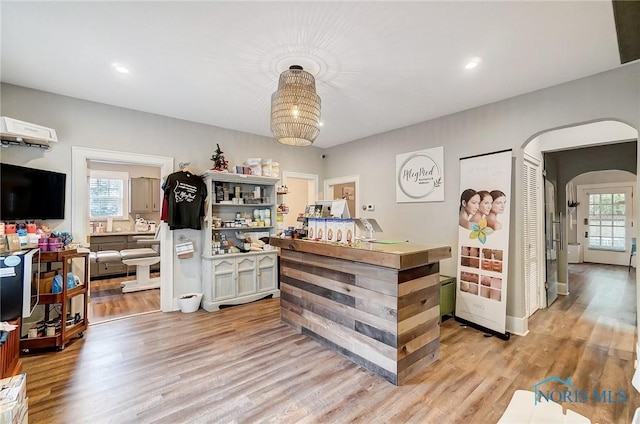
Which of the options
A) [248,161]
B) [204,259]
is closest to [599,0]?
[248,161]

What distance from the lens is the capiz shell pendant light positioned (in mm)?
2416

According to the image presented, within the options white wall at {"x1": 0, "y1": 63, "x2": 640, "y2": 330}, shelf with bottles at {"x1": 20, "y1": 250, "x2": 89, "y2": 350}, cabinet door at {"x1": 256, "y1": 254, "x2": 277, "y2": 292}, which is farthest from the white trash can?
white wall at {"x1": 0, "y1": 63, "x2": 640, "y2": 330}

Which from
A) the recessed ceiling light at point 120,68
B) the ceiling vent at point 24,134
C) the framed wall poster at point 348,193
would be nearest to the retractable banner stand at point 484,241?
the framed wall poster at point 348,193

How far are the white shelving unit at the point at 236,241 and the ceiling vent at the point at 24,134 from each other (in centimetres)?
173

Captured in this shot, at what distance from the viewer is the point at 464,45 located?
2.30m

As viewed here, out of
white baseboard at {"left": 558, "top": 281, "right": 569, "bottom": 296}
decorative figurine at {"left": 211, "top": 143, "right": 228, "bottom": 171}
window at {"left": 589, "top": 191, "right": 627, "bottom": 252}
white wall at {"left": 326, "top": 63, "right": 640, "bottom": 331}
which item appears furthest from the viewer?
window at {"left": 589, "top": 191, "right": 627, "bottom": 252}

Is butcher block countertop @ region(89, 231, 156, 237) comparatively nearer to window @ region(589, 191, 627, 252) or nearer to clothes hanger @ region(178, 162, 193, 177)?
clothes hanger @ region(178, 162, 193, 177)

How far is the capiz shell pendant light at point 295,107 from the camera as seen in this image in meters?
2.42

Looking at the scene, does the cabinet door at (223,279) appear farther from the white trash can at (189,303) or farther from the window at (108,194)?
the window at (108,194)

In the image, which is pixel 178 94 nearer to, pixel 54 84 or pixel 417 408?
pixel 54 84

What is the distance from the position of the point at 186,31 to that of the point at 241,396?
113 inches

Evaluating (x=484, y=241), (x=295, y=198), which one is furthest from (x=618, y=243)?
(x=295, y=198)

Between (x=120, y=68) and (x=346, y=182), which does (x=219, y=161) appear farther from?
(x=346, y=182)

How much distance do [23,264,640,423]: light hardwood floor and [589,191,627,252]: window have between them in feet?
19.7
